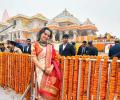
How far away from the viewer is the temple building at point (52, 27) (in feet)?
156

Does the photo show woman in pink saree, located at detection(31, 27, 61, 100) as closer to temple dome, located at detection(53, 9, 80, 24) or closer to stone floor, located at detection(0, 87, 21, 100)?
stone floor, located at detection(0, 87, 21, 100)

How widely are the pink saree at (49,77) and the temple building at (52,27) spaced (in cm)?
4002

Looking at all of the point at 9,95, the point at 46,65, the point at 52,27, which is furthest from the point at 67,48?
the point at 52,27

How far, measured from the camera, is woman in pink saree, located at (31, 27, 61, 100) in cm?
432

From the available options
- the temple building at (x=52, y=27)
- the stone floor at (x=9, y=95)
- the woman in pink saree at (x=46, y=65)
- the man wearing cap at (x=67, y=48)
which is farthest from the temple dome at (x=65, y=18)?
the woman in pink saree at (x=46, y=65)

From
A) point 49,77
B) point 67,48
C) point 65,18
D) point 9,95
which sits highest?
point 65,18

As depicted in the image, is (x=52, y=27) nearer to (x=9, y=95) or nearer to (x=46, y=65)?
(x=9, y=95)

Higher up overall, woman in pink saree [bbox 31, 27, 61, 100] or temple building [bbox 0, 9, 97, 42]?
temple building [bbox 0, 9, 97, 42]

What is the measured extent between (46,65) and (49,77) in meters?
0.19

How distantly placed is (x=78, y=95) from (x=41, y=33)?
1.34 m

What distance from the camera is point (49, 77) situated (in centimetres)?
431

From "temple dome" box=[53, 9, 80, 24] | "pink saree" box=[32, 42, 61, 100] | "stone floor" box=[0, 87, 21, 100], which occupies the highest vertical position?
"temple dome" box=[53, 9, 80, 24]

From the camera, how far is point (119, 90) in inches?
162

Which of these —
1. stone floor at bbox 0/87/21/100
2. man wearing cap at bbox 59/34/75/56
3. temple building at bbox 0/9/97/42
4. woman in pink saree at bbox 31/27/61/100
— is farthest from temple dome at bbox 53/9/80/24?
woman in pink saree at bbox 31/27/61/100
